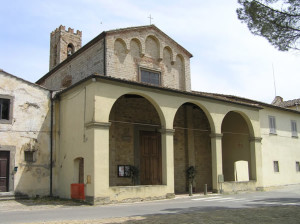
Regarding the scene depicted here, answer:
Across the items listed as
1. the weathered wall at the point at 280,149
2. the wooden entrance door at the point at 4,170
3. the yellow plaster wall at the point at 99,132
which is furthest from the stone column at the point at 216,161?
the wooden entrance door at the point at 4,170

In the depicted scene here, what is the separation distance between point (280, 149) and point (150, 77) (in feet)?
34.3

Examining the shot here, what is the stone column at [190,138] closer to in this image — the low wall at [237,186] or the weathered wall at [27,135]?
the low wall at [237,186]

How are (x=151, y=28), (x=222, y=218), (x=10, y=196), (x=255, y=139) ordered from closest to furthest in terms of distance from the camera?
(x=222, y=218)
(x=10, y=196)
(x=151, y=28)
(x=255, y=139)

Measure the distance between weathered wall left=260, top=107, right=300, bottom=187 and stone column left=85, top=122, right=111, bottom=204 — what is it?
11.8 m

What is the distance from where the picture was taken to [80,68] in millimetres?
19531

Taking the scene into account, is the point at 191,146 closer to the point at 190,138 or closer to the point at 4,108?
the point at 190,138

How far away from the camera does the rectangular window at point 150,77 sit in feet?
62.8

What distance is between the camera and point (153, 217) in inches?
372

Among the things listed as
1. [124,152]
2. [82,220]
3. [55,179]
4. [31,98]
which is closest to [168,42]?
[124,152]

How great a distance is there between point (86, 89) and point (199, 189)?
9923 millimetres

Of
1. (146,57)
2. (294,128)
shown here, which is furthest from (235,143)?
(146,57)

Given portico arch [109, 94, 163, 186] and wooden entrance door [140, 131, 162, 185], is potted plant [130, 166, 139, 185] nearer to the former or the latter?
portico arch [109, 94, 163, 186]

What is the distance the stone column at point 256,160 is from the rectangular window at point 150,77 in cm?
645

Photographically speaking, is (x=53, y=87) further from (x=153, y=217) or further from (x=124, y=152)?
(x=153, y=217)
